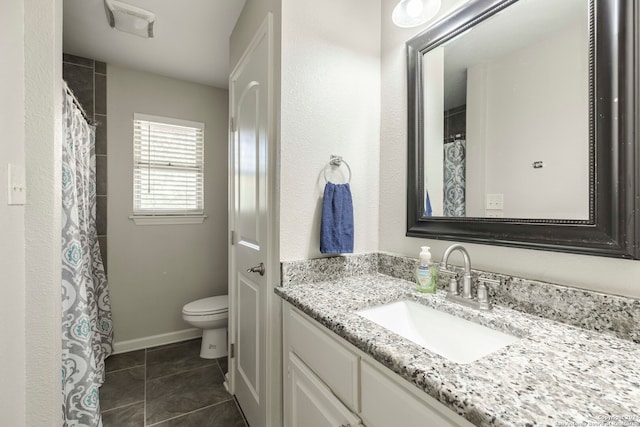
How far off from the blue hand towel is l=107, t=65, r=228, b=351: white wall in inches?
71.6

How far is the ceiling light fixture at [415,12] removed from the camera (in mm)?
1117

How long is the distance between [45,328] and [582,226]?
1.74 meters

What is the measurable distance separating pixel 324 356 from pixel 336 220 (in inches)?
22.3

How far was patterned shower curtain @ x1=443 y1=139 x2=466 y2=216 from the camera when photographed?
112 centimetres

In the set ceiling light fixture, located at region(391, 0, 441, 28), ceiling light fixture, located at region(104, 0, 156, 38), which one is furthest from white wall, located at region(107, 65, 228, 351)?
ceiling light fixture, located at region(391, 0, 441, 28)

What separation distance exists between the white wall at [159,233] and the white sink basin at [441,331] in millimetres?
→ 2137

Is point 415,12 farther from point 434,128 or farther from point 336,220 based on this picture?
point 336,220

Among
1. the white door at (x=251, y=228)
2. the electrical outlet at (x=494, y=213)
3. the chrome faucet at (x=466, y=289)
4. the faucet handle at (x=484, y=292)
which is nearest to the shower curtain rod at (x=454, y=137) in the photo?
the electrical outlet at (x=494, y=213)

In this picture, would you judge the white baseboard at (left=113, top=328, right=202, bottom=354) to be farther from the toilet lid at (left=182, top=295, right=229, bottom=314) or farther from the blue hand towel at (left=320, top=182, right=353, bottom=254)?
the blue hand towel at (left=320, top=182, right=353, bottom=254)

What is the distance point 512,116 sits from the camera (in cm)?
97

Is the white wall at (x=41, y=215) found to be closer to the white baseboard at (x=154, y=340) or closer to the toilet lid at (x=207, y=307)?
the toilet lid at (x=207, y=307)

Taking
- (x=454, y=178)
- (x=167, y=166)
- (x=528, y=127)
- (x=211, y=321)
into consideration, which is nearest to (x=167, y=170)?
(x=167, y=166)

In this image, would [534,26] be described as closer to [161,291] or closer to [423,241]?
[423,241]

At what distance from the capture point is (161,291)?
2.51 meters
